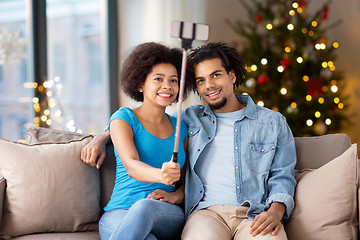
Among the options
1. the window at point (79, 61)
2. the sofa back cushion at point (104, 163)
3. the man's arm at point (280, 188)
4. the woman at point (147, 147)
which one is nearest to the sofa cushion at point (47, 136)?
the sofa back cushion at point (104, 163)

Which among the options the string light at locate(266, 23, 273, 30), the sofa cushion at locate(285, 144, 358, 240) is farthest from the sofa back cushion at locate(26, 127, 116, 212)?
the string light at locate(266, 23, 273, 30)

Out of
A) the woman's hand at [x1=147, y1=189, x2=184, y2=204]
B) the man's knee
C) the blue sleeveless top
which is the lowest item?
the man's knee

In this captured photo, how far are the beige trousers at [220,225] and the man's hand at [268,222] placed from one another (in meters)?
0.01

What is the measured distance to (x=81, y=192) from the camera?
5.74 feet

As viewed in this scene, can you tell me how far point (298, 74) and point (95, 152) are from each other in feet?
7.85

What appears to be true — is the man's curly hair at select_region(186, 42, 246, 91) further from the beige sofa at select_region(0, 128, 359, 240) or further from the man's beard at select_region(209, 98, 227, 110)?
the beige sofa at select_region(0, 128, 359, 240)

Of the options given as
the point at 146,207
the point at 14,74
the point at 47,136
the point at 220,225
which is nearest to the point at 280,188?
the point at 220,225

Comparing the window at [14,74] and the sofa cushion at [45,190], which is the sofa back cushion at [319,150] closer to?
the sofa cushion at [45,190]

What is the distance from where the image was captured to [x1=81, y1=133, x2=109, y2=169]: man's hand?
69.0 inches

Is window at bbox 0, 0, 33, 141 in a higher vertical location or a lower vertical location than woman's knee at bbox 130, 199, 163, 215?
higher

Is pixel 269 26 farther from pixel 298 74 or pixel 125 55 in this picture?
pixel 125 55

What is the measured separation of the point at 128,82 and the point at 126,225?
2.06 feet

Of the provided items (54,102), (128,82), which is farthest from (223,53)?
→ (54,102)

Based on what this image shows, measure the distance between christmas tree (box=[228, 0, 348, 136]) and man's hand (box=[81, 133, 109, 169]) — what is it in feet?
6.98
